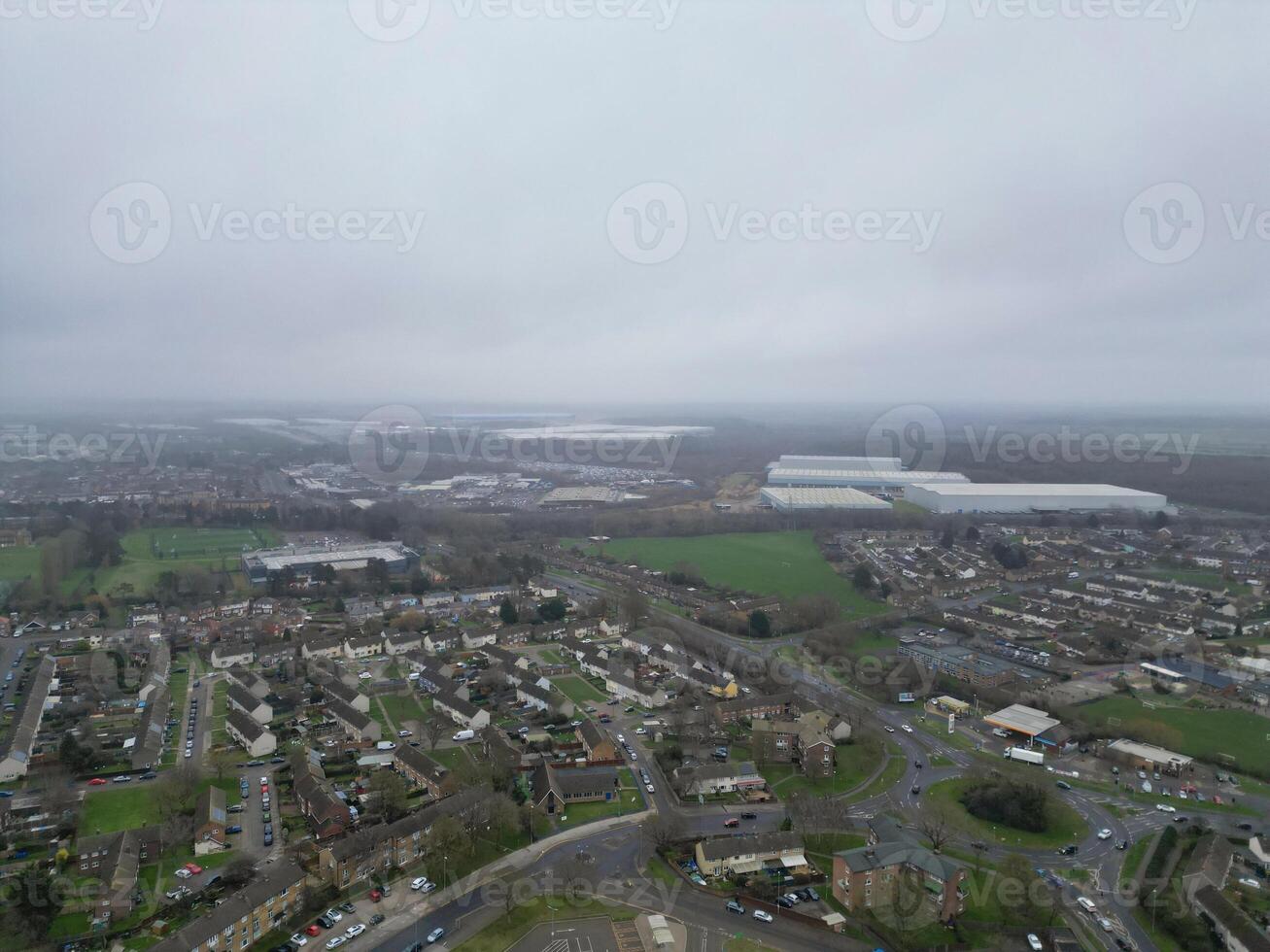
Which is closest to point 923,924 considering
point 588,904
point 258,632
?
point 588,904

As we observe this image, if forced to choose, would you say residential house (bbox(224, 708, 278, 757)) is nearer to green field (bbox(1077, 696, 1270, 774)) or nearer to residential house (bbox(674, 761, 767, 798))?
residential house (bbox(674, 761, 767, 798))

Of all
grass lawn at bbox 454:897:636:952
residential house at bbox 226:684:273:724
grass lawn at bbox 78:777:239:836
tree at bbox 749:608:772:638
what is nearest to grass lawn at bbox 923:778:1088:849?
grass lawn at bbox 454:897:636:952

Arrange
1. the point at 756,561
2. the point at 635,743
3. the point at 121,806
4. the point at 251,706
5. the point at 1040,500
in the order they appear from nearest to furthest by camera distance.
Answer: the point at 121,806 < the point at 635,743 < the point at 251,706 < the point at 756,561 < the point at 1040,500

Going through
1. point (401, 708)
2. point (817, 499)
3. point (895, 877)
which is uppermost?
point (817, 499)

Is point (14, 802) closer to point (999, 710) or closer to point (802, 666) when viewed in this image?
point (802, 666)

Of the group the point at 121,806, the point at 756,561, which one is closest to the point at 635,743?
the point at 121,806

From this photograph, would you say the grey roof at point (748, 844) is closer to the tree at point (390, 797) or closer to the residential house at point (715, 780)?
the residential house at point (715, 780)

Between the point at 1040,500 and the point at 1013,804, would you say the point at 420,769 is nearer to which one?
the point at 1013,804
